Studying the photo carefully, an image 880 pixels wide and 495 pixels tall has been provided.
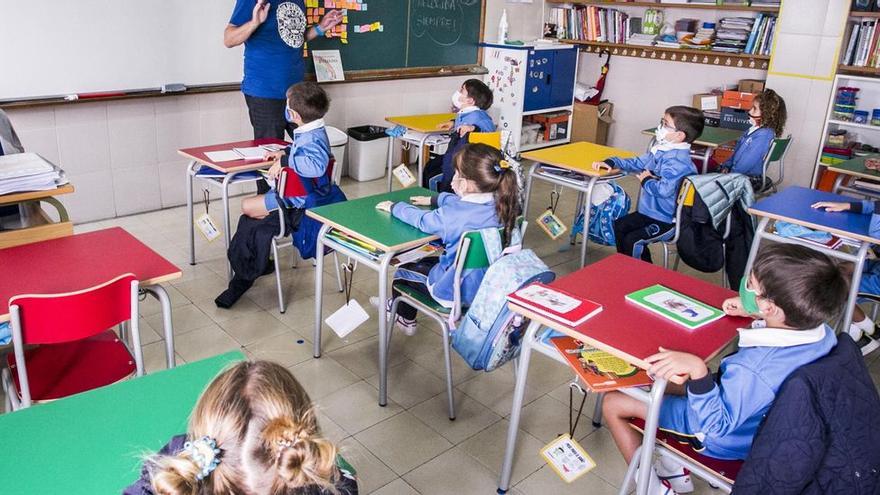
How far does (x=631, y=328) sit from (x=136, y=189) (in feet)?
13.1

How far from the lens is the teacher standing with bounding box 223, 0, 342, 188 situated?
14.4ft

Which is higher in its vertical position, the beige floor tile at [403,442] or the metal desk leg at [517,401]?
the metal desk leg at [517,401]

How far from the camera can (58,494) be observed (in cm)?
128

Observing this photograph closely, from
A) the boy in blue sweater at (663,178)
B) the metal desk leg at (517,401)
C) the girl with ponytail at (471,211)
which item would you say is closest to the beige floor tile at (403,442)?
the metal desk leg at (517,401)

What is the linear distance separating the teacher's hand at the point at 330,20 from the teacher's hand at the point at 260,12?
34.9 inches

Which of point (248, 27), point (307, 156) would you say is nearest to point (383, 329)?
point (307, 156)

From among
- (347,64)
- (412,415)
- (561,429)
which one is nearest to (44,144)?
(347,64)

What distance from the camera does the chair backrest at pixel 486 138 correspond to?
160 inches

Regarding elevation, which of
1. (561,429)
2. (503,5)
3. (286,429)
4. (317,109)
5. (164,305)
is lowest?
(561,429)

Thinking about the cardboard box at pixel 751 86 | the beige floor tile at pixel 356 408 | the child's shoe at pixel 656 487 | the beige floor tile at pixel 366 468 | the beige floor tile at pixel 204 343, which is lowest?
the beige floor tile at pixel 366 468

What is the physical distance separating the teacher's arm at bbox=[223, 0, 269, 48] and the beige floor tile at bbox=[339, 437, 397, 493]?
2840mm

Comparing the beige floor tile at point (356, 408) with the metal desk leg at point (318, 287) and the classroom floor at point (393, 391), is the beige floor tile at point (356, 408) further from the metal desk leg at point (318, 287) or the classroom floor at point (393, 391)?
the metal desk leg at point (318, 287)

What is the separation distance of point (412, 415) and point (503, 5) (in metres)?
5.20

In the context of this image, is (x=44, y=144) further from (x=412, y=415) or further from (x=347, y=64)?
(x=412, y=415)
